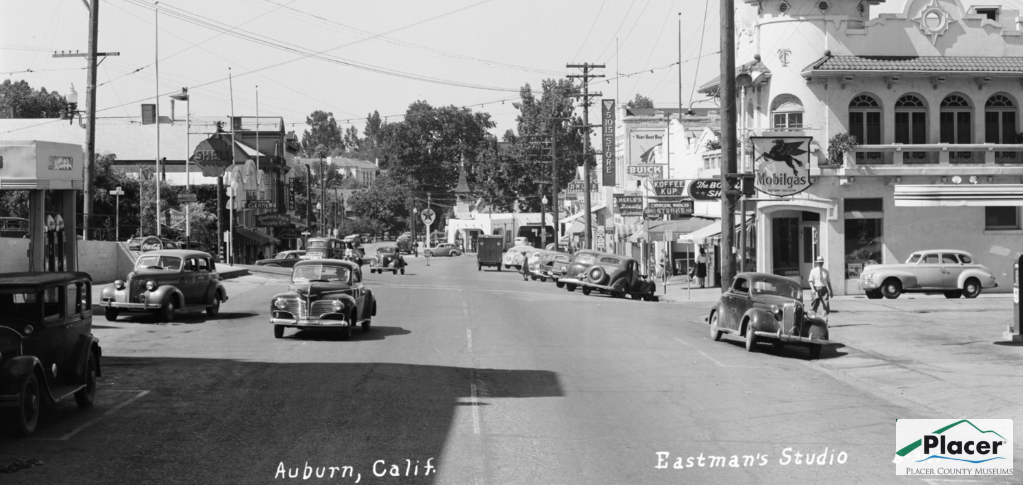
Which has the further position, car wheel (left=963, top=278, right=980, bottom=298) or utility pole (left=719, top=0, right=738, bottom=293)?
car wheel (left=963, top=278, right=980, bottom=298)

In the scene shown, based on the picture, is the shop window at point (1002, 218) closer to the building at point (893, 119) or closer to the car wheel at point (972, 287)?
the building at point (893, 119)

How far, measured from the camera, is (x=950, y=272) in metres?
35.6

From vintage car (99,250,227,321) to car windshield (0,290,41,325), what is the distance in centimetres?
1239

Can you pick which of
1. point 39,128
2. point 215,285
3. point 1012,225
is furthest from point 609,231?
point 39,128

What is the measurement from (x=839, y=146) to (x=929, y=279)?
594 centimetres

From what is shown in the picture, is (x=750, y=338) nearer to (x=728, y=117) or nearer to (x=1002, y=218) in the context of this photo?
(x=728, y=117)

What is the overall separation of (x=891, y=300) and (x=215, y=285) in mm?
22219

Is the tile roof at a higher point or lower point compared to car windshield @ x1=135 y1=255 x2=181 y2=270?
higher

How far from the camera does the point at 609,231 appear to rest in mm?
60062

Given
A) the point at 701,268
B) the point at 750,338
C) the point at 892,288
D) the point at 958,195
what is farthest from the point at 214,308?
the point at 958,195

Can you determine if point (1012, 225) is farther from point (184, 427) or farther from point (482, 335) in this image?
point (184, 427)

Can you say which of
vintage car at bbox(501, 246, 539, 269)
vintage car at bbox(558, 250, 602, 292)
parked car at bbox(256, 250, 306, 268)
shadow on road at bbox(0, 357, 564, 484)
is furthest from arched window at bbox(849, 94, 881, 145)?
vintage car at bbox(501, 246, 539, 269)

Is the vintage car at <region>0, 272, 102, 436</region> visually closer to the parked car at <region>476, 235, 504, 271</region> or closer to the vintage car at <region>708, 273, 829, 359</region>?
the vintage car at <region>708, 273, 829, 359</region>

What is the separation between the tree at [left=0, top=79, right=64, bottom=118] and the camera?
321 feet
